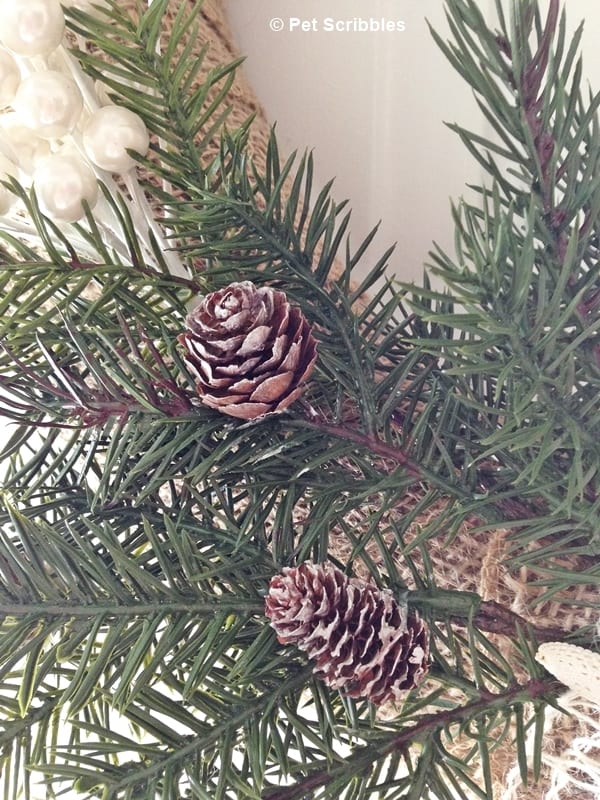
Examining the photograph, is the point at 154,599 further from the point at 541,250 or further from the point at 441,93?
the point at 441,93

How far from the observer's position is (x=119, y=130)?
210 mm

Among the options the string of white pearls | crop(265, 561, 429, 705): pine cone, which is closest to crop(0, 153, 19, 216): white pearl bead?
the string of white pearls

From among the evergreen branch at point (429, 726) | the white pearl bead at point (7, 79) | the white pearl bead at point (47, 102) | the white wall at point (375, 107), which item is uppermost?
the white wall at point (375, 107)

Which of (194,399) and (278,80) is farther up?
(278,80)

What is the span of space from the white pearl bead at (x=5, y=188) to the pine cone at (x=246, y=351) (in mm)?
81

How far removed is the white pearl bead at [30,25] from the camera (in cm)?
19

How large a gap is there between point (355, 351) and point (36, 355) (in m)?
0.10

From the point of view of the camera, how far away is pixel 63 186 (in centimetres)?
21

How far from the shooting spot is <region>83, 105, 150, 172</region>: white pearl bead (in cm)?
21

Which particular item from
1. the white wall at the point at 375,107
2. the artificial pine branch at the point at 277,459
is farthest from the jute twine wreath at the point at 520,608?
the white wall at the point at 375,107

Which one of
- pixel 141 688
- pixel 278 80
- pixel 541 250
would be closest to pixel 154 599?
pixel 141 688

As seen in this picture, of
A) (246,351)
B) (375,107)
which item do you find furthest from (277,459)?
(375,107)

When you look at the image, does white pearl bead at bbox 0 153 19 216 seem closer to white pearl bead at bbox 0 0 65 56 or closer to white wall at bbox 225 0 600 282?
white pearl bead at bbox 0 0 65 56

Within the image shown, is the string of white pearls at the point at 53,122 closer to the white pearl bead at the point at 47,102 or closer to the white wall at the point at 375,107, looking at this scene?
the white pearl bead at the point at 47,102
